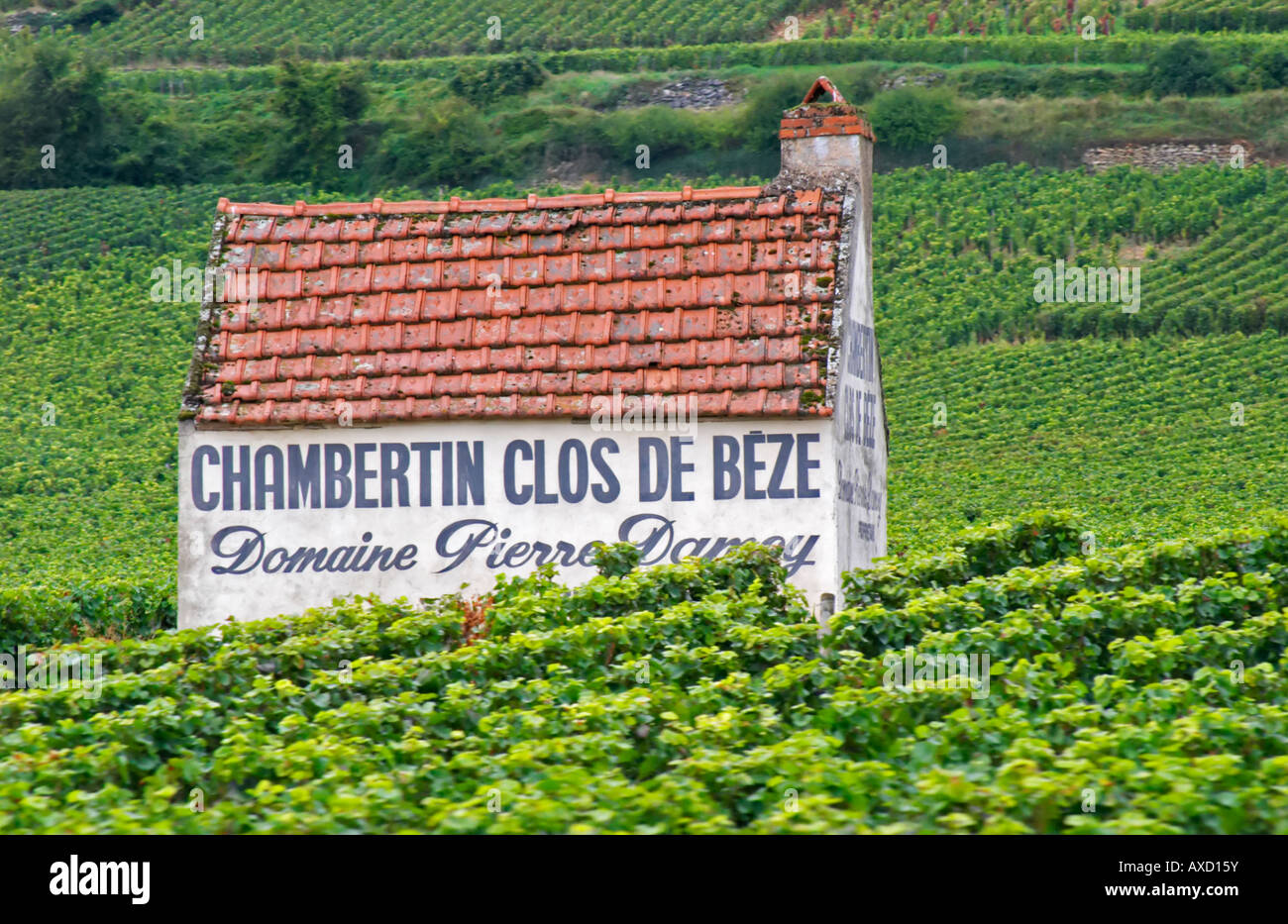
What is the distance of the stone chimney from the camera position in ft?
45.7

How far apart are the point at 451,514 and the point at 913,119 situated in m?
52.9

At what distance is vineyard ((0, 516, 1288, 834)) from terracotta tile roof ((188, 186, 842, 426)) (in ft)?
6.38

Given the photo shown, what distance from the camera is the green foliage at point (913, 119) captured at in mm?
62500

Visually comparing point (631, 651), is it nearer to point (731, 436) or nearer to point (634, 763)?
point (634, 763)

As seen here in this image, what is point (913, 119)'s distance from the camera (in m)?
62.5

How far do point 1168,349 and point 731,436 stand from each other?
33.2 m

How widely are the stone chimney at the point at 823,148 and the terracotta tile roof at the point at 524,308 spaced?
12.3 inches

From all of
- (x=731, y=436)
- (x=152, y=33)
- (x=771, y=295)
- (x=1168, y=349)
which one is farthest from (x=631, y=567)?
(x=152, y=33)

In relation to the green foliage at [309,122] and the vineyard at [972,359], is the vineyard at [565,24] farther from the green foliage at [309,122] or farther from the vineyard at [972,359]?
the vineyard at [972,359]

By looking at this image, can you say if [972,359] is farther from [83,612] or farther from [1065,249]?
[83,612]
